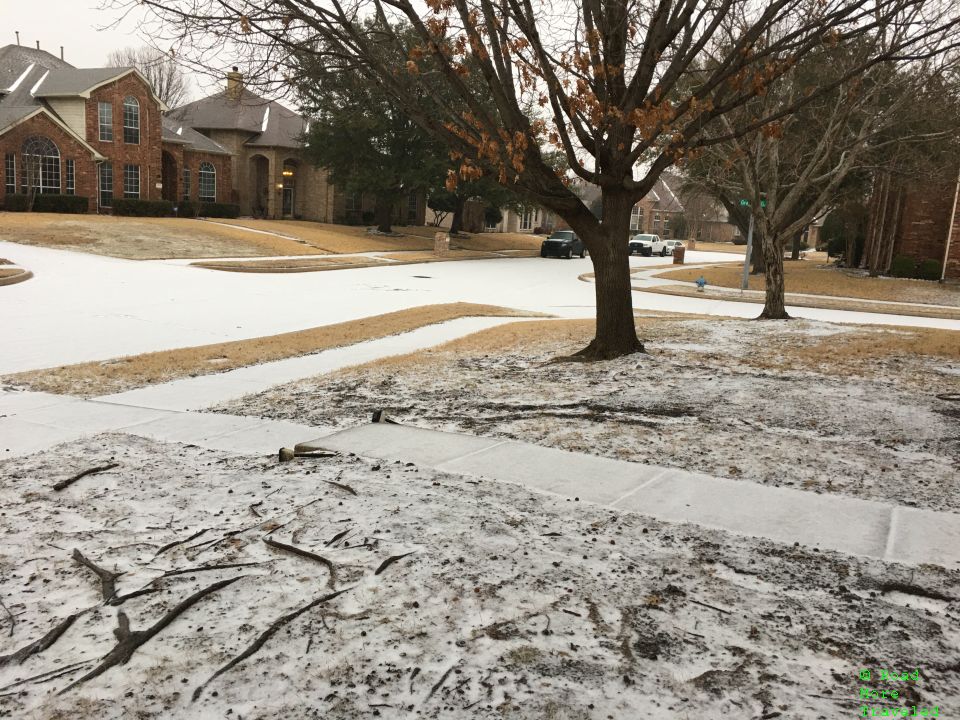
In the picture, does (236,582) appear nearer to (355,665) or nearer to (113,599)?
(113,599)

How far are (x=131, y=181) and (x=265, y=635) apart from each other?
46364 millimetres

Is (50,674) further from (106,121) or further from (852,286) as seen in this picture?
(106,121)

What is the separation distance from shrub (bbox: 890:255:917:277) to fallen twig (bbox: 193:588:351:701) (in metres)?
33.9

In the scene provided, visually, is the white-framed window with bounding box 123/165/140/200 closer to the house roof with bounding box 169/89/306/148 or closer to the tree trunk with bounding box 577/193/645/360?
the house roof with bounding box 169/89/306/148

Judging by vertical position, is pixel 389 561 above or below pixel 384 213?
below

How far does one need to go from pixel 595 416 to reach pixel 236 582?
4.09 meters

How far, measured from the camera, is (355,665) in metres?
2.98

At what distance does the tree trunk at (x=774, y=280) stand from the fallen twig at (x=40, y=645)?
45.5 feet

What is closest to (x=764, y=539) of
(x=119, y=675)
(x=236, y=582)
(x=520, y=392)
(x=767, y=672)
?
(x=767, y=672)

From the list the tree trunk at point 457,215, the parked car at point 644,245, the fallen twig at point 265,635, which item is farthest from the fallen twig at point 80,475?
the parked car at point 644,245

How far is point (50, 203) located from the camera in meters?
39.9

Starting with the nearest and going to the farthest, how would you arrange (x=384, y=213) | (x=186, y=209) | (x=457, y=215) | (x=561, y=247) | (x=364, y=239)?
(x=364, y=239), (x=561, y=247), (x=186, y=209), (x=384, y=213), (x=457, y=215)

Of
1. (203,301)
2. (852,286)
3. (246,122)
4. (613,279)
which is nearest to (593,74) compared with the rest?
(613,279)

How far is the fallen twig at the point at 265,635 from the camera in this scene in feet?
9.53
